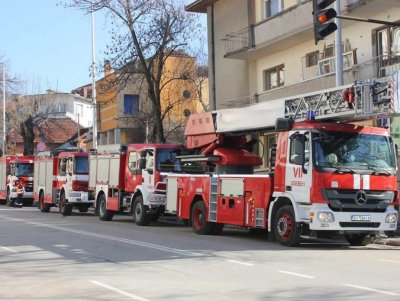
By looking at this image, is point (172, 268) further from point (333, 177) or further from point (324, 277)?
point (333, 177)

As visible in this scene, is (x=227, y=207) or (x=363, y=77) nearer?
A: (x=227, y=207)

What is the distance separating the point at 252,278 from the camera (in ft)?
30.8

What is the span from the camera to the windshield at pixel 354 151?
43.4ft

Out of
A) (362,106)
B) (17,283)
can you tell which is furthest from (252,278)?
(362,106)

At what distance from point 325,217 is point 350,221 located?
61 cm

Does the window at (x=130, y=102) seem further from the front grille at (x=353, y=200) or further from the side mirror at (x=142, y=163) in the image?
the front grille at (x=353, y=200)

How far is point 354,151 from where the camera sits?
1348 cm

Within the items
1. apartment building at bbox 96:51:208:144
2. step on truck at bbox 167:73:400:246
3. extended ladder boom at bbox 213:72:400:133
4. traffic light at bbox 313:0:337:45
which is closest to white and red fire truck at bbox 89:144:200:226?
extended ladder boom at bbox 213:72:400:133

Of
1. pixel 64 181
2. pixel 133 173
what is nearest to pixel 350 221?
pixel 133 173

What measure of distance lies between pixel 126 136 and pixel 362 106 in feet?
122

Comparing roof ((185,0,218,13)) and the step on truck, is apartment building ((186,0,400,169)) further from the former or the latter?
the step on truck

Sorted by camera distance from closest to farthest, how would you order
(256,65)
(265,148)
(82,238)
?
(82,238) → (265,148) → (256,65)

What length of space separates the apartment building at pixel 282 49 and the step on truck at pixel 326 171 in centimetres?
360

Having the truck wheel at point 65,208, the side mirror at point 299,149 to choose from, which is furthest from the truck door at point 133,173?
the side mirror at point 299,149
